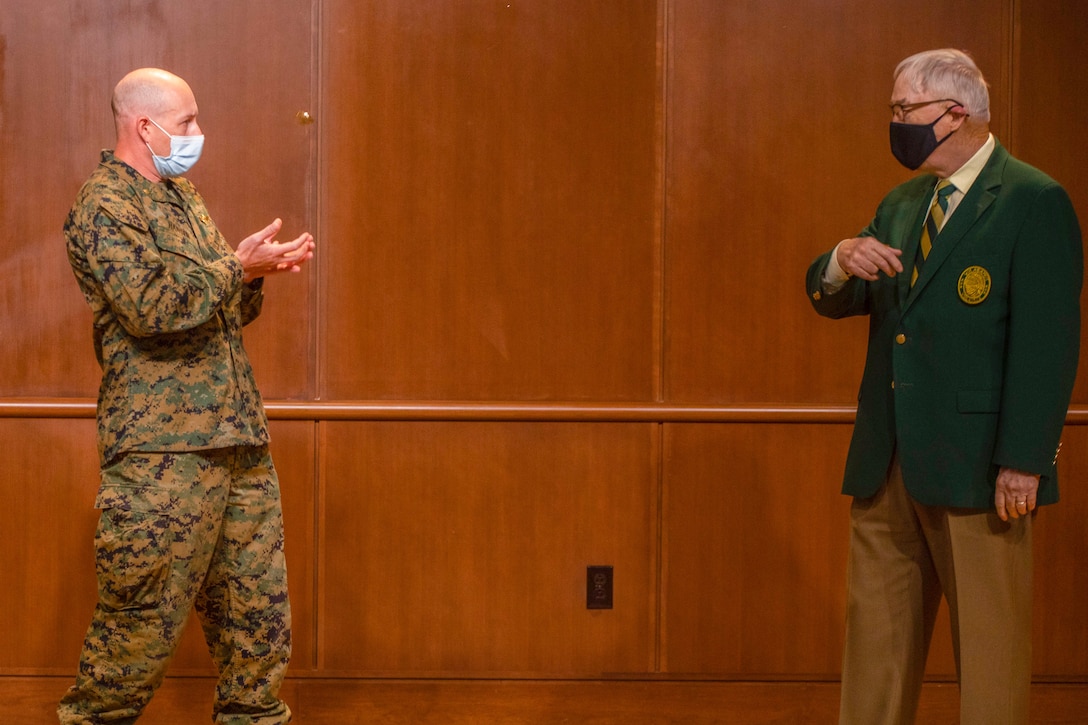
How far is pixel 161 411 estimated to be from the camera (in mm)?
2225

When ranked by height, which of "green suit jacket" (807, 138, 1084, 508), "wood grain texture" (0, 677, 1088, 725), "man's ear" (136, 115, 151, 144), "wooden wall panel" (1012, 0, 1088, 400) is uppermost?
"wooden wall panel" (1012, 0, 1088, 400)

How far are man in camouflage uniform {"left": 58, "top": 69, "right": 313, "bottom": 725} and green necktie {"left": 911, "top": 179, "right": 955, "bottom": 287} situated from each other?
1289 millimetres

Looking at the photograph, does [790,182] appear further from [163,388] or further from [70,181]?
[70,181]

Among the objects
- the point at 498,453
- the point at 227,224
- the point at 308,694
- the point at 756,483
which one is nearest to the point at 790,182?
the point at 756,483

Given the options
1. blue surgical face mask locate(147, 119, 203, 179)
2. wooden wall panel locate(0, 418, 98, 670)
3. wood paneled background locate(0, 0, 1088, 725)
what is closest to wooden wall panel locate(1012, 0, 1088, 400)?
wood paneled background locate(0, 0, 1088, 725)

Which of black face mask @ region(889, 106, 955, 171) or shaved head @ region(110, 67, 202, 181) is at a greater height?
shaved head @ region(110, 67, 202, 181)

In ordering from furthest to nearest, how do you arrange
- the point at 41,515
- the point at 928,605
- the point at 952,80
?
1. the point at 41,515
2. the point at 928,605
3. the point at 952,80

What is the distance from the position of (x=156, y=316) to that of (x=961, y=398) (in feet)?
5.19

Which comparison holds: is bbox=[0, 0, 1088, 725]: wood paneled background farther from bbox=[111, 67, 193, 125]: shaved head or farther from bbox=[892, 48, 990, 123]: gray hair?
bbox=[892, 48, 990, 123]: gray hair

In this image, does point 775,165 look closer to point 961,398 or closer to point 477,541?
point 961,398

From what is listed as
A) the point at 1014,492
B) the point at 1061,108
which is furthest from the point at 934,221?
the point at 1061,108

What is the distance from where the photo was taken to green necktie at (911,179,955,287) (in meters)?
2.12

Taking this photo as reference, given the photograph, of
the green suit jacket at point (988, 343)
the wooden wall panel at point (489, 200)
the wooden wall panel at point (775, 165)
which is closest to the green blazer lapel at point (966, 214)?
the green suit jacket at point (988, 343)

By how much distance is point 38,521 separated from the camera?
9.75ft
